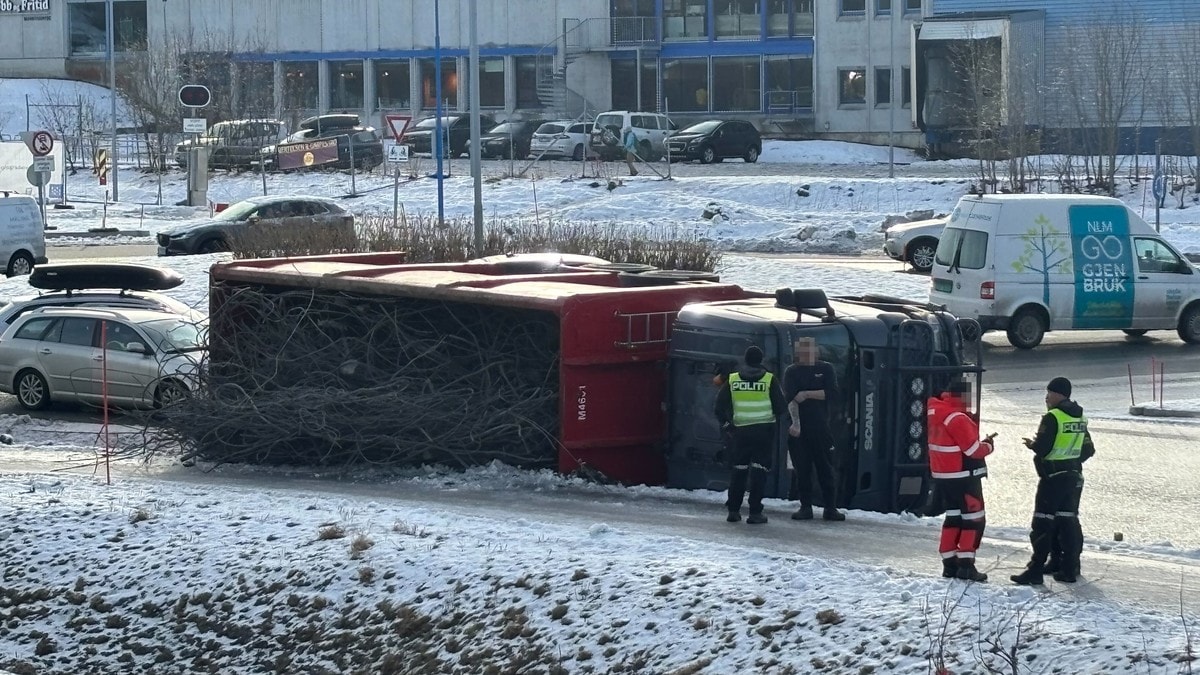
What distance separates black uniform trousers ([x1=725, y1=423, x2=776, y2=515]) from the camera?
1153 cm

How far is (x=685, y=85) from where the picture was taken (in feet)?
220

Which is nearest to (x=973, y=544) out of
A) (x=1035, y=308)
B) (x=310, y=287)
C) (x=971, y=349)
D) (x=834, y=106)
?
(x=310, y=287)

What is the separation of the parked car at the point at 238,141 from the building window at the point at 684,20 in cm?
2052

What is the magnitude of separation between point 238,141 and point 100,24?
101 ft

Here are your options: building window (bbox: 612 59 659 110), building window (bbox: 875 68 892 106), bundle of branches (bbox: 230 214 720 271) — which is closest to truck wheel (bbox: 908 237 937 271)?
bundle of branches (bbox: 230 214 720 271)

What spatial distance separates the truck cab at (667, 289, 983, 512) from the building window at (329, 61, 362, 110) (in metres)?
61.1

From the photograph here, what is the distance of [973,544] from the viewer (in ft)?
31.0

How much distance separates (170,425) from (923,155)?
147 feet

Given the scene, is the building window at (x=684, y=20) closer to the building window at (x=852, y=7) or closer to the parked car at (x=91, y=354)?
the building window at (x=852, y=7)

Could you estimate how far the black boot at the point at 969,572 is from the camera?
9.39 meters

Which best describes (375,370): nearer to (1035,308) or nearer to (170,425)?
(170,425)

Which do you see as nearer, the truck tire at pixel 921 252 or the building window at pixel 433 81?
the truck tire at pixel 921 252

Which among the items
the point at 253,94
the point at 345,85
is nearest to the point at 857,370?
the point at 253,94

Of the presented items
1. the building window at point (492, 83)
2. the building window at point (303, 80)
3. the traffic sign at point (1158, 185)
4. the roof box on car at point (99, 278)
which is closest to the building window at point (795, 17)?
the building window at point (492, 83)
